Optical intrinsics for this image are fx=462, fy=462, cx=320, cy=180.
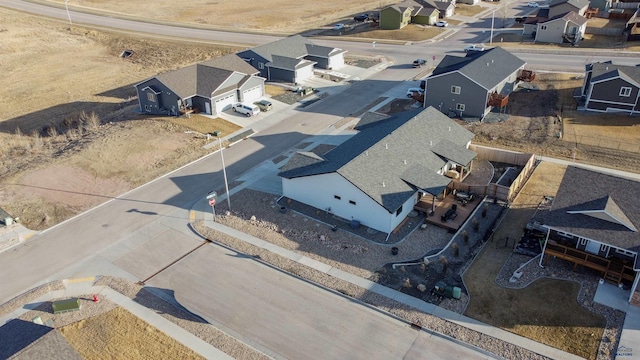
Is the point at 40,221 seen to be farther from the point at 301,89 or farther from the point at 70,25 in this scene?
the point at 70,25

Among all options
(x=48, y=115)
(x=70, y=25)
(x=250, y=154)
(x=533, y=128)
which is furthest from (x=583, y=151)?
(x=70, y=25)

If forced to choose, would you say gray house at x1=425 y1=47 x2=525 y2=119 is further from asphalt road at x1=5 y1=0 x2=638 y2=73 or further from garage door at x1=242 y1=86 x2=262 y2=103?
garage door at x1=242 y1=86 x2=262 y2=103

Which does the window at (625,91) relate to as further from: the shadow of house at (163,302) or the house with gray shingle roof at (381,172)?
the shadow of house at (163,302)

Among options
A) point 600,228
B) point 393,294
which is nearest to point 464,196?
point 600,228

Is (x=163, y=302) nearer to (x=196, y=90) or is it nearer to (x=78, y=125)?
(x=196, y=90)

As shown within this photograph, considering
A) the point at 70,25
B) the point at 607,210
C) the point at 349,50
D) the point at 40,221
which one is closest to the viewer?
the point at 607,210
